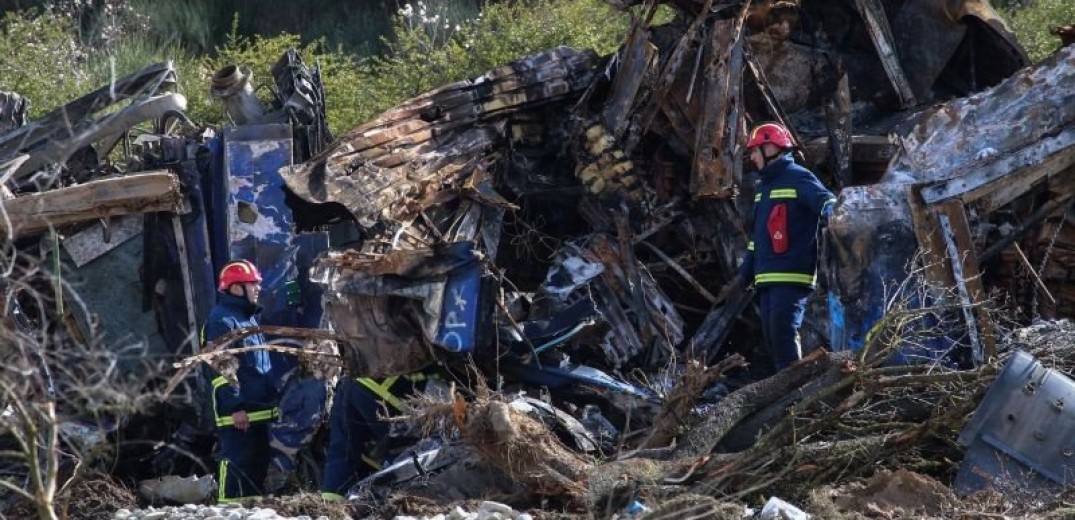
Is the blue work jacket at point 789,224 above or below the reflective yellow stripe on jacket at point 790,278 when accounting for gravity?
above

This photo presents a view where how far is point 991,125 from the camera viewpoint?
23.1ft

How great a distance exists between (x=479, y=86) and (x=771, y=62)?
185 centimetres

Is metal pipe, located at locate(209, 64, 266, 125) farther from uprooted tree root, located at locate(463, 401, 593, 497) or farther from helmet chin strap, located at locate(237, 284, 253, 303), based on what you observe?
uprooted tree root, located at locate(463, 401, 593, 497)

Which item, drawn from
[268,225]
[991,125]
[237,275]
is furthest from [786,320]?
[268,225]

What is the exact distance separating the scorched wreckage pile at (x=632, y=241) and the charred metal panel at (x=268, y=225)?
0.02 metres

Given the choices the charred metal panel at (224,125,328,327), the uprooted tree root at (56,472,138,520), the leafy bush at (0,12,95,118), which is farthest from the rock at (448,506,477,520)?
the leafy bush at (0,12,95,118)

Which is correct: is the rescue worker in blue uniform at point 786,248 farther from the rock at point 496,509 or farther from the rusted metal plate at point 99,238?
the rusted metal plate at point 99,238

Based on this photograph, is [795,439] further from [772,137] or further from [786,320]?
[772,137]

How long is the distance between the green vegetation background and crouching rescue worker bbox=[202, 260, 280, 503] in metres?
4.10

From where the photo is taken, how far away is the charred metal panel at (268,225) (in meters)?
8.84

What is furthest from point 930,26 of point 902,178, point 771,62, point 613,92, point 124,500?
point 124,500

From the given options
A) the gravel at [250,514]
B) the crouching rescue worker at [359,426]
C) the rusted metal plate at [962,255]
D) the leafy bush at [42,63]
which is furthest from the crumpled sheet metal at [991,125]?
the leafy bush at [42,63]

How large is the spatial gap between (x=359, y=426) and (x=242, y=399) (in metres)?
0.73

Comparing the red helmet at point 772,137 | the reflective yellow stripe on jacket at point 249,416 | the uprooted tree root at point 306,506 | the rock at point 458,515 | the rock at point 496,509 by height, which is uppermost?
the red helmet at point 772,137
